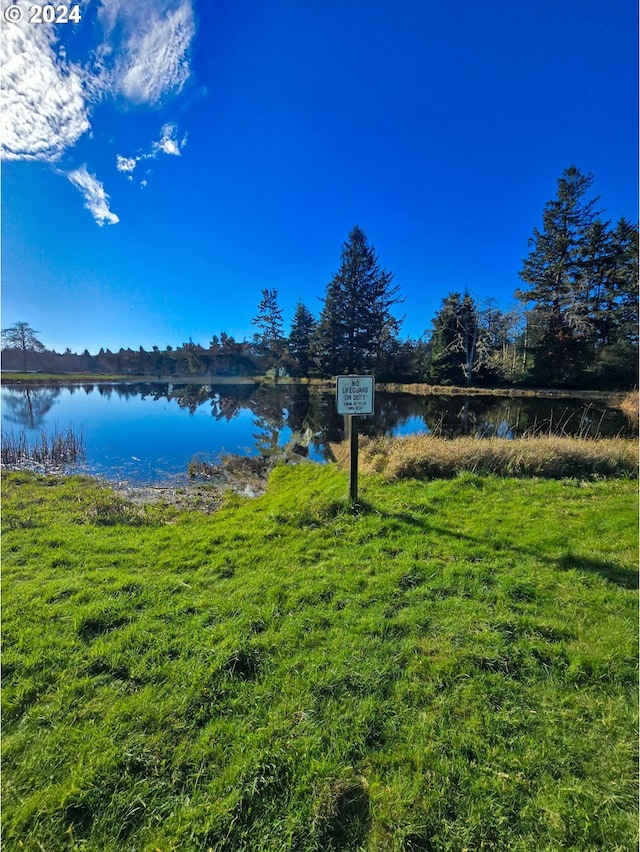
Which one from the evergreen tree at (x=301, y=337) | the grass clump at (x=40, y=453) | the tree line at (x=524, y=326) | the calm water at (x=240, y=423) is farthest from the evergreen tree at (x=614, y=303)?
the grass clump at (x=40, y=453)

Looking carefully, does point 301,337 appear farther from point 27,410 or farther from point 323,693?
point 323,693

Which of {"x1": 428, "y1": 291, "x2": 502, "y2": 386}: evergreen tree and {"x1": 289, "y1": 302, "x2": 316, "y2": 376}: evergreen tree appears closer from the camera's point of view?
{"x1": 428, "y1": 291, "x2": 502, "y2": 386}: evergreen tree

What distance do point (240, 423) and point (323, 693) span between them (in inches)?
599

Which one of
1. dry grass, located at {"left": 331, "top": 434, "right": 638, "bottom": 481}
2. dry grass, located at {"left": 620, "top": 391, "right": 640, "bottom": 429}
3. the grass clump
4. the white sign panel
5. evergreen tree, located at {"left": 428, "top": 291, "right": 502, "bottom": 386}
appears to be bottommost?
the grass clump

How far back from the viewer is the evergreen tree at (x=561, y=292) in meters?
28.3

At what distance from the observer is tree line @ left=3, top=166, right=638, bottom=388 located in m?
28.2

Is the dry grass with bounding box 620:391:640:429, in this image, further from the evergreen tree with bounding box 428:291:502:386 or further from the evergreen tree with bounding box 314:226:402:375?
the evergreen tree with bounding box 314:226:402:375

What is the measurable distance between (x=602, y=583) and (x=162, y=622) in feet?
13.4

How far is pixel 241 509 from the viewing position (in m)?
6.11

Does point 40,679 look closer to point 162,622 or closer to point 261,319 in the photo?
point 162,622

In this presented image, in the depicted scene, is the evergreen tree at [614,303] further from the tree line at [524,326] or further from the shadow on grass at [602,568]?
the shadow on grass at [602,568]

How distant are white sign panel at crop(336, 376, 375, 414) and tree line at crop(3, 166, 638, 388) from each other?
88.1ft

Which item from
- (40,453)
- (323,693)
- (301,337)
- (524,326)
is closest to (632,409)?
(524,326)

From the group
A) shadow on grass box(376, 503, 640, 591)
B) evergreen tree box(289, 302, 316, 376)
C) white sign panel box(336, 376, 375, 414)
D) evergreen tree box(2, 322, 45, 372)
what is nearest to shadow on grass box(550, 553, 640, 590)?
shadow on grass box(376, 503, 640, 591)
